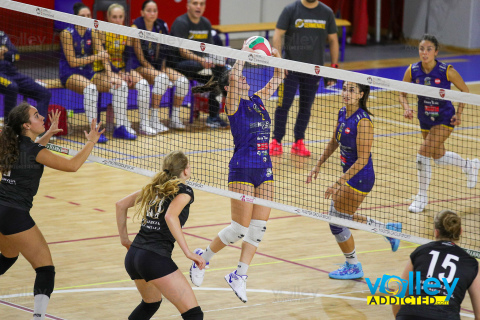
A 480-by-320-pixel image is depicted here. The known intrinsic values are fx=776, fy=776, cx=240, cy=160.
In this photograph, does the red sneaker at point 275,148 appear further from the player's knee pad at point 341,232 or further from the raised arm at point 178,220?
the raised arm at point 178,220

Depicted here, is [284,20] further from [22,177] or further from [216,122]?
[22,177]

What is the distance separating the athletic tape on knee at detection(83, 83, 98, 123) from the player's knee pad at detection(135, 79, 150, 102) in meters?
0.73

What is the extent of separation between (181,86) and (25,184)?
7458mm

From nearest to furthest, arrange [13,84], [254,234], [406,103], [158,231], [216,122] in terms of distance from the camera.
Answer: [158,231]
[254,234]
[406,103]
[13,84]
[216,122]

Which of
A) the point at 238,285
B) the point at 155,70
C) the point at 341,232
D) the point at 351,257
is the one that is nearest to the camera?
the point at 238,285

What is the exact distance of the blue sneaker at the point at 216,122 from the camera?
47.1 feet

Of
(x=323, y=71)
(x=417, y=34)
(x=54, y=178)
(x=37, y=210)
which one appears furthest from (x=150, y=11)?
(x=417, y=34)

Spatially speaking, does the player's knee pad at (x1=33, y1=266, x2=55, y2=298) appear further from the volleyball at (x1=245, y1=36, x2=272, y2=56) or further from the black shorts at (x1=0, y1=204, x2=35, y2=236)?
the volleyball at (x1=245, y1=36, x2=272, y2=56)

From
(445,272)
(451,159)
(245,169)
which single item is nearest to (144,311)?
(245,169)

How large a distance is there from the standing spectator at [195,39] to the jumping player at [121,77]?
95 cm

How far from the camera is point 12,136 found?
21.2ft

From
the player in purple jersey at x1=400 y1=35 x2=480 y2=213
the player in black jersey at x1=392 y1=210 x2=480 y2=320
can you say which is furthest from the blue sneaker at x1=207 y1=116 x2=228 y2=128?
the player in black jersey at x1=392 y1=210 x2=480 y2=320

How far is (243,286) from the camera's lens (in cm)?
707

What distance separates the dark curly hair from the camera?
6387mm
